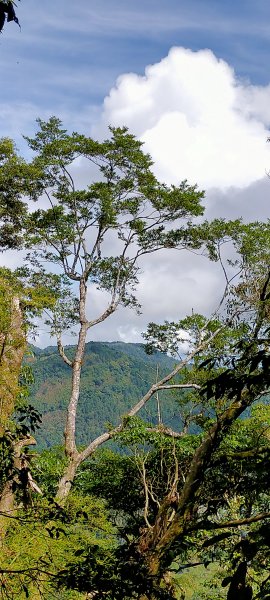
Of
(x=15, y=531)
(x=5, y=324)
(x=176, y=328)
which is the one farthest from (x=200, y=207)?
(x=15, y=531)

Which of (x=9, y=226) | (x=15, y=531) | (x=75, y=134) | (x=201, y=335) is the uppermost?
(x=75, y=134)

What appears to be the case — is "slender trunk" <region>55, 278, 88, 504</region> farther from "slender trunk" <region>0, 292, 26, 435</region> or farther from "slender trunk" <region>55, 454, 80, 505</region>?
"slender trunk" <region>0, 292, 26, 435</region>

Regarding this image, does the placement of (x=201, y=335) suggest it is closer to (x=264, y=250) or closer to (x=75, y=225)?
(x=264, y=250)

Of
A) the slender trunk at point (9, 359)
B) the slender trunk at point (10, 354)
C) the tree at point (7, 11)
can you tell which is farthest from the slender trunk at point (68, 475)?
the tree at point (7, 11)

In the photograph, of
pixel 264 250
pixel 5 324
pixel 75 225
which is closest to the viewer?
pixel 5 324

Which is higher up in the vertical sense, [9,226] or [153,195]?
[153,195]

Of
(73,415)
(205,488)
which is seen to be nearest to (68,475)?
(73,415)

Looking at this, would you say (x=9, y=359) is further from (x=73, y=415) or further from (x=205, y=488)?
(x=73, y=415)

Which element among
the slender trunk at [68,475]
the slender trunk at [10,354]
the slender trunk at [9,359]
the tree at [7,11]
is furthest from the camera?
the slender trunk at [68,475]

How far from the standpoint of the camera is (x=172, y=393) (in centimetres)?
2006

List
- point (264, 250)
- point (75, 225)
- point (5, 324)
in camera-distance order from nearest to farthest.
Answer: point (5, 324)
point (264, 250)
point (75, 225)

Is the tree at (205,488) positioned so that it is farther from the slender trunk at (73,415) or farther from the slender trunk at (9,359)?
the slender trunk at (9,359)

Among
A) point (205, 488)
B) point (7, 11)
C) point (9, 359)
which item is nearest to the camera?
point (7, 11)

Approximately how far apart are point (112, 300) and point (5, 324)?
9698 mm
